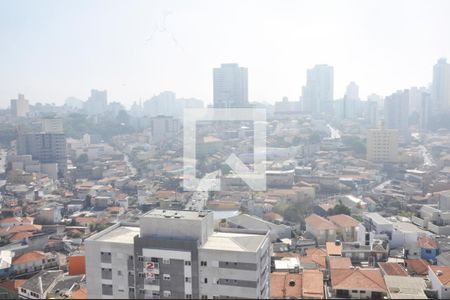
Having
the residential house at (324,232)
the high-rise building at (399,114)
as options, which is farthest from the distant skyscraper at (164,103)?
the residential house at (324,232)

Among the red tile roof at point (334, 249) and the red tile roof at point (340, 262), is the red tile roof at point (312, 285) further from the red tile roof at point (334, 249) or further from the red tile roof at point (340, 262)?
the red tile roof at point (334, 249)

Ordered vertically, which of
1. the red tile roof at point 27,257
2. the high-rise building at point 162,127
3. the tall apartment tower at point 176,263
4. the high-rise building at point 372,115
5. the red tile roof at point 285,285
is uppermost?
the high-rise building at point 372,115

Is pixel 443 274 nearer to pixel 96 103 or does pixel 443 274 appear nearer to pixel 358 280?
pixel 358 280

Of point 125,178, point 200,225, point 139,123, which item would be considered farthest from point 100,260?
point 139,123

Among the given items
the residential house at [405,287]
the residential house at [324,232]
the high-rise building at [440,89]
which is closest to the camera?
the residential house at [405,287]

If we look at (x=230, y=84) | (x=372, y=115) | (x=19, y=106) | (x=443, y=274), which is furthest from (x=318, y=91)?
(x=443, y=274)
